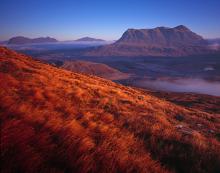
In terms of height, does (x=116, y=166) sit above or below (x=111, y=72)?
above

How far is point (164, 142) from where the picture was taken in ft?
17.8

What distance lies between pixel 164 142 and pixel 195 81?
182998mm

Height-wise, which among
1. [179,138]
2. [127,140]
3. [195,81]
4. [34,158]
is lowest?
[195,81]

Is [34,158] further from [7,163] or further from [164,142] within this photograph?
[164,142]

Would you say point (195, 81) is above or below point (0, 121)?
below

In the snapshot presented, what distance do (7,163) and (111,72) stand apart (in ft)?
616

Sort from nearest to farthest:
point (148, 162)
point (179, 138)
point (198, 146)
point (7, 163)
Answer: point (7, 163)
point (148, 162)
point (198, 146)
point (179, 138)

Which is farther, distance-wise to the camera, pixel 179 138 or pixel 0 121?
pixel 179 138

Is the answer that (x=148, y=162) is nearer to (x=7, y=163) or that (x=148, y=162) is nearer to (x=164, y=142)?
(x=164, y=142)

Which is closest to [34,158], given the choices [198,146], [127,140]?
[127,140]

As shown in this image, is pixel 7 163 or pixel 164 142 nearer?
pixel 7 163

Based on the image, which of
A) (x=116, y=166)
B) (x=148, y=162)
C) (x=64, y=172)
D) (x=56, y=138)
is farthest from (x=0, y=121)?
(x=148, y=162)

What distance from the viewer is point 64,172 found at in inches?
103

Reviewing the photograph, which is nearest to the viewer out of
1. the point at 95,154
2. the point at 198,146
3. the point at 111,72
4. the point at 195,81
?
the point at 95,154
